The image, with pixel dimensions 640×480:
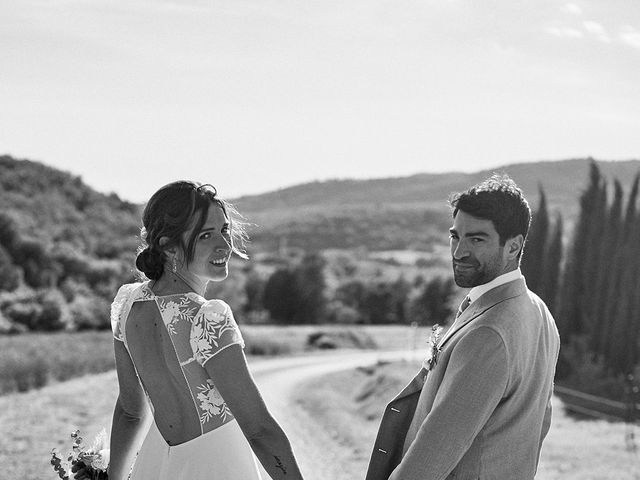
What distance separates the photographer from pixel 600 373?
1253 inches

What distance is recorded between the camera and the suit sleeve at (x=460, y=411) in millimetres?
2934

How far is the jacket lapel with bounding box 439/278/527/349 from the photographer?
315 cm

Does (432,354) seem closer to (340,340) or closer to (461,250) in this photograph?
(461,250)

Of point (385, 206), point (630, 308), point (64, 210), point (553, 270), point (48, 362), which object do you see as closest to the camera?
point (48, 362)

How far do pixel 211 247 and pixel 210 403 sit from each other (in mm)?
548

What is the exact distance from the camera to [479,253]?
10.6 feet

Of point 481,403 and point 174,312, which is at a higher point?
point 174,312

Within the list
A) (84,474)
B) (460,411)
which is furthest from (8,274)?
(460,411)

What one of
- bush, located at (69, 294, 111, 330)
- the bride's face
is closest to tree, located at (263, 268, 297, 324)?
bush, located at (69, 294, 111, 330)

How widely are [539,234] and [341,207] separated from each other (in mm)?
115419

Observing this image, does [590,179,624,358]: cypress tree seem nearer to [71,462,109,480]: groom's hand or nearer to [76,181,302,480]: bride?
[71,462,109,480]: groom's hand

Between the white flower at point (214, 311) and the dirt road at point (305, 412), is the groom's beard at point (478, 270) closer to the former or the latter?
the white flower at point (214, 311)

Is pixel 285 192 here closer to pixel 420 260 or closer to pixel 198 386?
pixel 420 260

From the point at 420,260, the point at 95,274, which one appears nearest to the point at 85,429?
the point at 95,274
